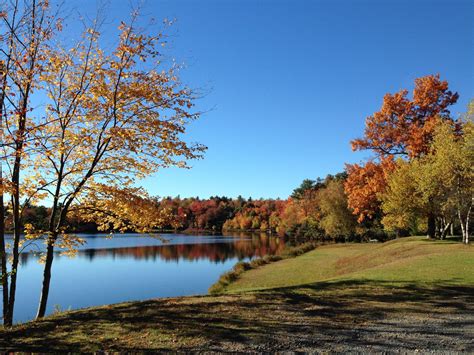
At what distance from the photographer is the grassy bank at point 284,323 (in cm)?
705

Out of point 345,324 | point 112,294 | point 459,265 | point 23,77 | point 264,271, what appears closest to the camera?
point 345,324

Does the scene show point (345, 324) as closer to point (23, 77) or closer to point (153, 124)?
point (153, 124)

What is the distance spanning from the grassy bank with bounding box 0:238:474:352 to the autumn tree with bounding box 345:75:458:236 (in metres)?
19.5

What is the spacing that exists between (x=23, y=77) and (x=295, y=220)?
224ft

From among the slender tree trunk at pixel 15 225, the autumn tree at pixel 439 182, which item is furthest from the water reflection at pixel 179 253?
the slender tree trunk at pixel 15 225

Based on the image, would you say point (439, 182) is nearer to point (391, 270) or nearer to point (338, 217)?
point (391, 270)

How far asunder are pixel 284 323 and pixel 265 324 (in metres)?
0.43

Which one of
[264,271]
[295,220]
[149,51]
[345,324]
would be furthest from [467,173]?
[295,220]

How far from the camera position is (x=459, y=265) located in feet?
54.2

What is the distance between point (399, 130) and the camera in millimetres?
31531

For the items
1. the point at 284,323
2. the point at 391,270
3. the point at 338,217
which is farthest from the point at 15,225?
the point at 338,217

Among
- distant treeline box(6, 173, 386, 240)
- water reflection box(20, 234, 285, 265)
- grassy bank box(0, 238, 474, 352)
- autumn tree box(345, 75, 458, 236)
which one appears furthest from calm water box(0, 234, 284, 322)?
autumn tree box(345, 75, 458, 236)

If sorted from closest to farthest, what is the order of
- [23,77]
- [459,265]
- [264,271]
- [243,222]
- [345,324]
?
1. [345,324]
2. [23,77]
3. [459,265]
4. [264,271]
5. [243,222]

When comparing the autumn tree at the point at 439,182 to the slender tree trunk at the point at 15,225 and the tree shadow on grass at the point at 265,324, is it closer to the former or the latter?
the tree shadow on grass at the point at 265,324
